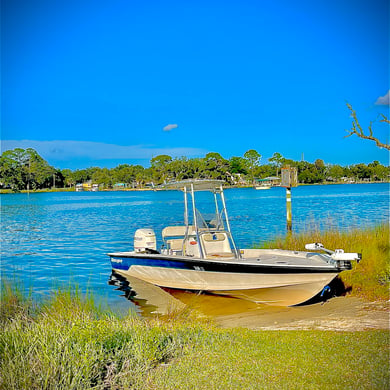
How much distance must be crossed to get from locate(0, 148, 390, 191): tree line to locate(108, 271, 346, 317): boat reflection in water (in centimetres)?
10158

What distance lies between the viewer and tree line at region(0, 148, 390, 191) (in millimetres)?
135000

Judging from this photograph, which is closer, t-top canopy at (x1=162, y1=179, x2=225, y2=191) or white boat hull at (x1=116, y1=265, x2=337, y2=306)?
white boat hull at (x1=116, y1=265, x2=337, y2=306)

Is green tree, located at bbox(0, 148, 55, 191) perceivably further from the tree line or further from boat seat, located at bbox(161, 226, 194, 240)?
boat seat, located at bbox(161, 226, 194, 240)

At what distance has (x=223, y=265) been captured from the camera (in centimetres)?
1161

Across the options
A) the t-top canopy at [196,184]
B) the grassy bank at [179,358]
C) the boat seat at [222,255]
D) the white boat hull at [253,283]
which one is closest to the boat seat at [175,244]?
the white boat hull at [253,283]

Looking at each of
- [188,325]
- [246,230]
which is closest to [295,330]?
[188,325]

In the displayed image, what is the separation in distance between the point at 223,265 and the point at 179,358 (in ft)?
17.5

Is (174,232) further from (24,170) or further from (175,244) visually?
(24,170)

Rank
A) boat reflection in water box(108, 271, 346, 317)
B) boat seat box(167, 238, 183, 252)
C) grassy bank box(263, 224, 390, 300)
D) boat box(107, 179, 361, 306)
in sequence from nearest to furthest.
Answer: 1. boat box(107, 179, 361, 306)
2. grassy bank box(263, 224, 390, 300)
3. boat reflection in water box(108, 271, 346, 317)
4. boat seat box(167, 238, 183, 252)

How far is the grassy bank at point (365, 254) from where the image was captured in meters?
11.2

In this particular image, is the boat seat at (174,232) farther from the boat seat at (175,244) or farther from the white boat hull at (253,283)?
the white boat hull at (253,283)

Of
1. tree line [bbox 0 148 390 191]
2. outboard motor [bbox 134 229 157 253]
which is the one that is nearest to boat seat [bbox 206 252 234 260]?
outboard motor [bbox 134 229 157 253]

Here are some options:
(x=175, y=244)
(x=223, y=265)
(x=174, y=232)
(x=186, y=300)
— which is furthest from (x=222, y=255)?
(x=174, y=232)

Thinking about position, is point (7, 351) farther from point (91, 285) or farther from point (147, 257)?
point (91, 285)
